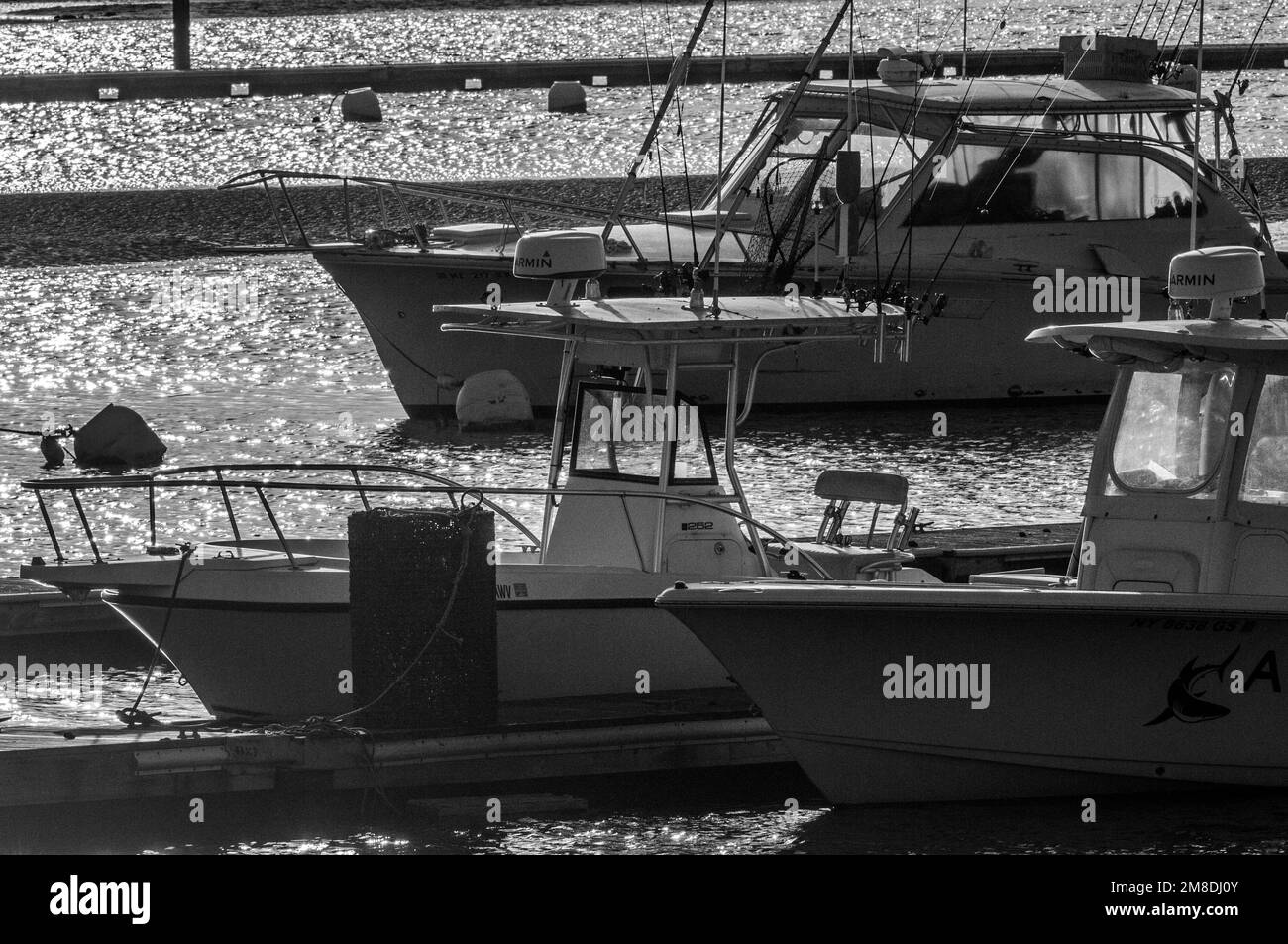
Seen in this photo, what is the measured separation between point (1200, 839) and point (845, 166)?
559cm

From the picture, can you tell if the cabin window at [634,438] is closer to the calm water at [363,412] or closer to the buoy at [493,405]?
the calm water at [363,412]

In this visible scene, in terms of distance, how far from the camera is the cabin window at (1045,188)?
63.0ft

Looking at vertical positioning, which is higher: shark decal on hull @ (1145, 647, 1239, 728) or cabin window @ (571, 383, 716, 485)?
cabin window @ (571, 383, 716, 485)

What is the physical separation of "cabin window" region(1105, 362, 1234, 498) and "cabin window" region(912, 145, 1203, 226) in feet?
31.1

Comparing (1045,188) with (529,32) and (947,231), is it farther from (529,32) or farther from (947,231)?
(529,32)

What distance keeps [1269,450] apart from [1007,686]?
1.51 metres

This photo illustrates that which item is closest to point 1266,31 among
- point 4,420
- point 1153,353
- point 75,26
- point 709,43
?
point 709,43

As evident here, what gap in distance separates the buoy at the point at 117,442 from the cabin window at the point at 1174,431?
30.1 ft

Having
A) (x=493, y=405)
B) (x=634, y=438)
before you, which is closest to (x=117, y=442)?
(x=493, y=405)

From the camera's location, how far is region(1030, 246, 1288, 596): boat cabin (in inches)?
369

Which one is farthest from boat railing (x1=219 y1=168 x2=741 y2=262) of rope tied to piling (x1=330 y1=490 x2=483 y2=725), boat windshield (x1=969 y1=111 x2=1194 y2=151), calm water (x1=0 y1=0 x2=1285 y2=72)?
calm water (x1=0 y1=0 x2=1285 y2=72)

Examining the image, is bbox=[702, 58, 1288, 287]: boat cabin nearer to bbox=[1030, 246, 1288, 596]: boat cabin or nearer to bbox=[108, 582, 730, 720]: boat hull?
bbox=[108, 582, 730, 720]: boat hull

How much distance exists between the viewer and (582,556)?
10.6 metres

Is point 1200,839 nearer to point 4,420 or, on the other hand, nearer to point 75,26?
point 4,420
